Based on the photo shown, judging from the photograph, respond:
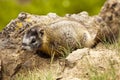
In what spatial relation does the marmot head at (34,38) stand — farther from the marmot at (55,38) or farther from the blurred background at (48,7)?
the blurred background at (48,7)

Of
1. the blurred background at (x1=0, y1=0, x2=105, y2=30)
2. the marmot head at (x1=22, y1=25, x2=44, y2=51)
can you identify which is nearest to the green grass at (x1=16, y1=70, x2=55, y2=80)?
the marmot head at (x1=22, y1=25, x2=44, y2=51)

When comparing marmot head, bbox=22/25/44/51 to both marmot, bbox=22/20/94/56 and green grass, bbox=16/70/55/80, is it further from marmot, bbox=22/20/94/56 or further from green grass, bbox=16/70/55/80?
green grass, bbox=16/70/55/80

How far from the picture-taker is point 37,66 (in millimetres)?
10914

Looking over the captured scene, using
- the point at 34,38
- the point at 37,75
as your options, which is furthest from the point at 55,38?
the point at 37,75

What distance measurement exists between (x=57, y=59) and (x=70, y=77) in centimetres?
136

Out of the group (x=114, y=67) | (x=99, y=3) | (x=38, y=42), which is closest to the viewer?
(x=114, y=67)

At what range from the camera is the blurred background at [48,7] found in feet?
71.5

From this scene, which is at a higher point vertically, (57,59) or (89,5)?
(89,5)

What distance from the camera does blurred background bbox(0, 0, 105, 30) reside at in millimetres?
21797

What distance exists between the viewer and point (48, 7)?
2188 centimetres

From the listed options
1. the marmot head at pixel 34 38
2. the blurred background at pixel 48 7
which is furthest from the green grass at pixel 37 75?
the blurred background at pixel 48 7

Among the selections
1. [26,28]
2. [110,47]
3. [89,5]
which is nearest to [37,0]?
[89,5]

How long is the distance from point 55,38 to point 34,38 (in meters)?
0.36

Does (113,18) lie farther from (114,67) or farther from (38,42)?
(114,67)
